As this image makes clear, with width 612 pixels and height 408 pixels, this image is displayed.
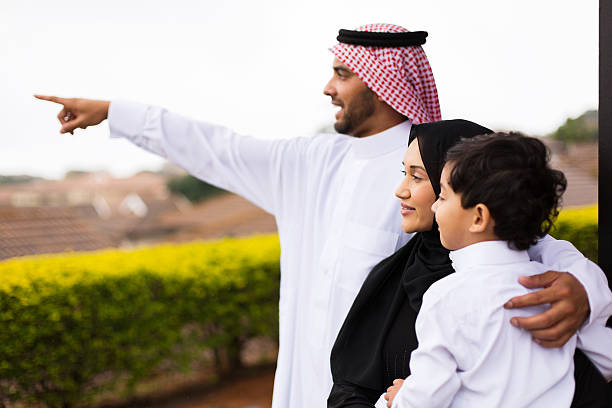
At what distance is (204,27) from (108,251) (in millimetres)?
20915

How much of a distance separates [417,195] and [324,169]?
0.88 meters

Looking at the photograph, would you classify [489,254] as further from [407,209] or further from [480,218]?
[407,209]

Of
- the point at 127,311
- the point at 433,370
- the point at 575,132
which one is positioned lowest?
the point at 575,132

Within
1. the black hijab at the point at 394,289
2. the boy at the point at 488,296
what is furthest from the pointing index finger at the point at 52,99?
the boy at the point at 488,296

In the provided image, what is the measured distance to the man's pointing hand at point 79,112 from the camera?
2.39 meters

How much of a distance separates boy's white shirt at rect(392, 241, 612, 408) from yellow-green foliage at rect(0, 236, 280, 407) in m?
3.77

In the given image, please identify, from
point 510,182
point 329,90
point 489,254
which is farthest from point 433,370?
point 329,90

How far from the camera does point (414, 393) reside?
110 centimetres

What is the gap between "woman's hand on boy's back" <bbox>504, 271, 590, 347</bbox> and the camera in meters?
1.13

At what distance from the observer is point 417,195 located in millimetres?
1450

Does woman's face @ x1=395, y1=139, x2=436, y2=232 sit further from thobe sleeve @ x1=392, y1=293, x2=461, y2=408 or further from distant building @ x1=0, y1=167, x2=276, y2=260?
distant building @ x1=0, y1=167, x2=276, y2=260

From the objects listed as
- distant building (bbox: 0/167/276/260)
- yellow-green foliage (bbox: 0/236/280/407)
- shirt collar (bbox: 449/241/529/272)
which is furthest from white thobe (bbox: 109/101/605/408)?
distant building (bbox: 0/167/276/260)

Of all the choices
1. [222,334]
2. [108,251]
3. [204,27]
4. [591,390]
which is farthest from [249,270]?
[204,27]

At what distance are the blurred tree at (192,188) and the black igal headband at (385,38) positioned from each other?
30386 mm
